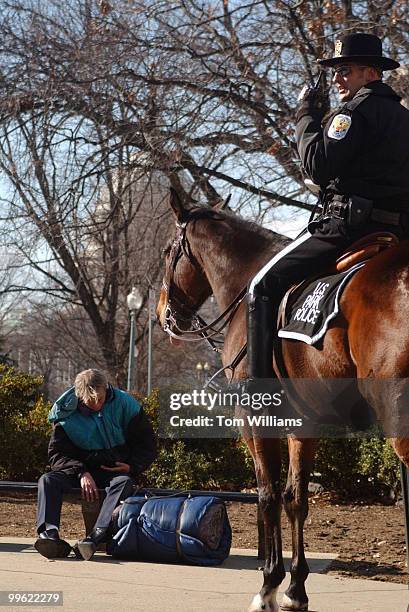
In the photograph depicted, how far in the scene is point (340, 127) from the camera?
488 centimetres

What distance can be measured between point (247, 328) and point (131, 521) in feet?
7.51

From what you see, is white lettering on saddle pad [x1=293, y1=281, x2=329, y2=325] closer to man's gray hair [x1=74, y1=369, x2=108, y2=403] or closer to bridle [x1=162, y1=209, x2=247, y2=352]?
bridle [x1=162, y1=209, x2=247, y2=352]

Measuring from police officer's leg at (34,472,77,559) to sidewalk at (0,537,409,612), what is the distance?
0.09 metres

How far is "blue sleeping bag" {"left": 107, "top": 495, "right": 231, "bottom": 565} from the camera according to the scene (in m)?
6.87

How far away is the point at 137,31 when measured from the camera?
39.6 ft

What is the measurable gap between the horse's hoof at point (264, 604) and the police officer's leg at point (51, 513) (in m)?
2.09

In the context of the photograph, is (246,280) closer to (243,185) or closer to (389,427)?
(389,427)

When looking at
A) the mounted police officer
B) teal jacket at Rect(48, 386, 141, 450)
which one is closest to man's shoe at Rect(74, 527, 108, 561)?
teal jacket at Rect(48, 386, 141, 450)

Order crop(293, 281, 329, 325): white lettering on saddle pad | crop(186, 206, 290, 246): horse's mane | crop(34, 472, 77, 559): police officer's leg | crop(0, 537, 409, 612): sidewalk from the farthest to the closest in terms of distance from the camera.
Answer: crop(34, 472, 77, 559): police officer's leg → crop(186, 206, 290, 246): horse's mane → crop(0, 537, 409, 612): sidewalk → crop(293, 281, 329, 325): white lettering on saddle pad

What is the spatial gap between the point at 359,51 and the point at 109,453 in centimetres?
396

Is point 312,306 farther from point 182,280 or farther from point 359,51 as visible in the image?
point 182,280

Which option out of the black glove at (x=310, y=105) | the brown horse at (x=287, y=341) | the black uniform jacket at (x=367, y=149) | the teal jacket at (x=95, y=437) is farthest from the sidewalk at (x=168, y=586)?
the black glove at (x=310, y=105)

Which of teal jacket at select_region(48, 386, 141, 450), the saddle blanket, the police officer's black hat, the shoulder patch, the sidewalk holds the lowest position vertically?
the sidewalk

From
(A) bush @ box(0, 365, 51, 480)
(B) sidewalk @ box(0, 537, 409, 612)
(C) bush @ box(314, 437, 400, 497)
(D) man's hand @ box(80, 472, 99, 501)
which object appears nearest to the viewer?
(B) sidewalk @ box(0, 537, 409, 612)
